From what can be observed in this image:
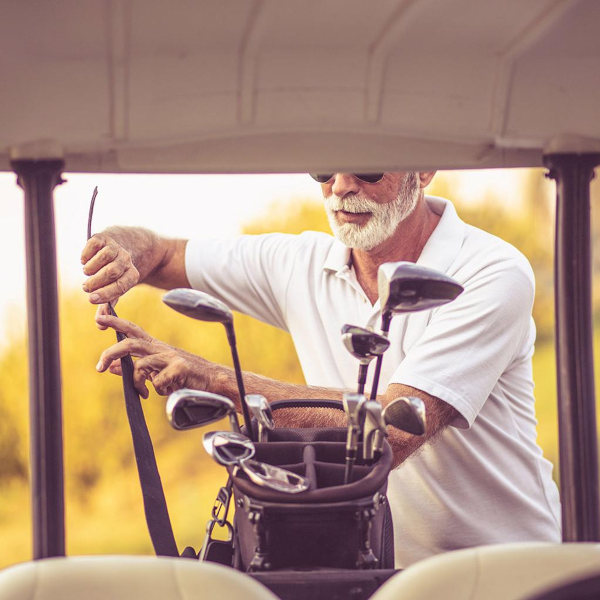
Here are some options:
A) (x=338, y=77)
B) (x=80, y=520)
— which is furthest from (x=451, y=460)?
(x=80, y=520)

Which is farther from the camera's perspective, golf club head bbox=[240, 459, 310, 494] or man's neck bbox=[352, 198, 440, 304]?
man's neck bbox=[352, 198, 440, 304]

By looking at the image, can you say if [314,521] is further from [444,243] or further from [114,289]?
[444,243]

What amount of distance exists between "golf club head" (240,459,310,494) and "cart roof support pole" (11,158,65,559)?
0.24m

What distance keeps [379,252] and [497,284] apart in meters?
0.35

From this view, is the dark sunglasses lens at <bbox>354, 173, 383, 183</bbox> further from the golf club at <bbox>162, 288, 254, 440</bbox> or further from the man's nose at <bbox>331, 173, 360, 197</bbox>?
the golf club at <bbox>162, 288, 254, 440</bbox>

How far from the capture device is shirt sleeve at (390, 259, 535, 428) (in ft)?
5.86

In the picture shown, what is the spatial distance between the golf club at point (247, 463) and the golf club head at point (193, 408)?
0.15 feet

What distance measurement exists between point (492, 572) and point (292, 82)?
599 mm

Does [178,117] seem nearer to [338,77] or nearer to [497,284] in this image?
[338,77]

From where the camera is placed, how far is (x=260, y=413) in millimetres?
1354

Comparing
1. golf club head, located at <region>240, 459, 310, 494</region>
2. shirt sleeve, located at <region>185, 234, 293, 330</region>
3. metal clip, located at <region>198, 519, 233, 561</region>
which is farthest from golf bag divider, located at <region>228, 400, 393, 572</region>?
shirt sleeve, located at <region>185, 234, 293, 330</region>

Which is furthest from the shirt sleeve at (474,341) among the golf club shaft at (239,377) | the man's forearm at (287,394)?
the golf club shaft at (239,377)

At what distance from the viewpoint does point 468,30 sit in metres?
1.07

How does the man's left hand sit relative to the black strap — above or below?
above
